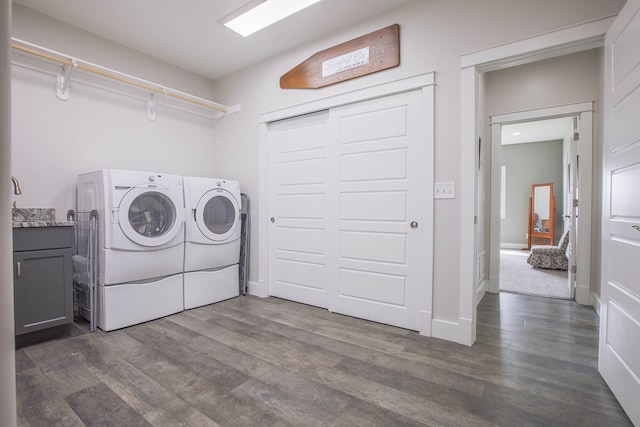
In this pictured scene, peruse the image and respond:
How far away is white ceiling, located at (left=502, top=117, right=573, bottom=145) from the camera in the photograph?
611 cm

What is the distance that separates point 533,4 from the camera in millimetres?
2041

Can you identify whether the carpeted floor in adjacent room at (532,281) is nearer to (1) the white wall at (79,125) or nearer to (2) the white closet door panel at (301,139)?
(2) the white closet door panel at (301,139)

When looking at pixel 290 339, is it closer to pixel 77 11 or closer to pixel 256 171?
pixel 256 171

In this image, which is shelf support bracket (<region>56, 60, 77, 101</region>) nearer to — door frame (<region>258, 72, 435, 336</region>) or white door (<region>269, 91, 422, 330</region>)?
white door (<region>269, 91, 422, 330</region>)

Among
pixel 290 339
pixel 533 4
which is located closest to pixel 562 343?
pixel 290 339

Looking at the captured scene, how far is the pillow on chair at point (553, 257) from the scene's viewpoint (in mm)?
5102

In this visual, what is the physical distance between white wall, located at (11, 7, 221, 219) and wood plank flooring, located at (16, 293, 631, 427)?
1307 mm

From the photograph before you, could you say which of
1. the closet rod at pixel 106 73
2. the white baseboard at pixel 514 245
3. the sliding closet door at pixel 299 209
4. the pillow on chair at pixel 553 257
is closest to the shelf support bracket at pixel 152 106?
the closet rod at pixel 106 73

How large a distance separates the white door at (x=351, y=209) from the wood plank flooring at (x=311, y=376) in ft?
1.08

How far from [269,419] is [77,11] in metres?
3.37

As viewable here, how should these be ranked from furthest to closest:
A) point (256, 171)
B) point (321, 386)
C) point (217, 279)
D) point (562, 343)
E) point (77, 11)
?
point (256, 171) → point (217, 279) → point (77, 11) → point (562, 343) → point (321, 386)

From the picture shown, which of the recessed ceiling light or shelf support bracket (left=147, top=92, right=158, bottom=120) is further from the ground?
the recessed ceiling light

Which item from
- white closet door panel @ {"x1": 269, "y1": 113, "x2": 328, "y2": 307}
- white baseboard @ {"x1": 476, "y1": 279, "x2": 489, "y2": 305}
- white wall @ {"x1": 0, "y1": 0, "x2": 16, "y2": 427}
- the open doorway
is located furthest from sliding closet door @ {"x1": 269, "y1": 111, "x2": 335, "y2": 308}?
the open doorway

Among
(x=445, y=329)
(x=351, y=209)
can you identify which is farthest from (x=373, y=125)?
(x=445, y=329)
